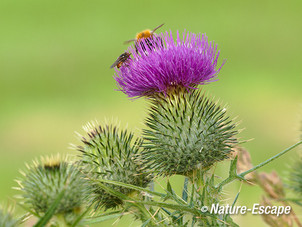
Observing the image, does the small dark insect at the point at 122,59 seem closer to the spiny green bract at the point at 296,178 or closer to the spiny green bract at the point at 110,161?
the spiny green bract at the point at 110,161

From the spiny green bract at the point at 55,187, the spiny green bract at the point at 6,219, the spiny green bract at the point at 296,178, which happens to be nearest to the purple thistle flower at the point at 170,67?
the spiny green bract at the point at 55,187

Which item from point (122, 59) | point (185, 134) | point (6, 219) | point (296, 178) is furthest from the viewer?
point (296, 178)

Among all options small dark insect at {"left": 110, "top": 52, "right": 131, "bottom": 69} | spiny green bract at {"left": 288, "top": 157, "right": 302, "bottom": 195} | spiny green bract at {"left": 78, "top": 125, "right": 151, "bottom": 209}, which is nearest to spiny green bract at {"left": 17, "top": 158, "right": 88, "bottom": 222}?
spiny green bract at {"left": 78, "top": 125, "right": 151, "bottom": 209}

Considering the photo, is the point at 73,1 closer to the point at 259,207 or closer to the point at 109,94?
the point at 109,94

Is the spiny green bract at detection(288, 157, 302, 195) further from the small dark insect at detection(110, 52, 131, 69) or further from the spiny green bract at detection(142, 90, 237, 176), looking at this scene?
the small dark insect at detection(110, 52, 131, 69)

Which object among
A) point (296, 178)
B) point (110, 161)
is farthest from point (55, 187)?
point (296, 178)

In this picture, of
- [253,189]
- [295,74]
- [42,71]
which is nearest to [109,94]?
[42,71]

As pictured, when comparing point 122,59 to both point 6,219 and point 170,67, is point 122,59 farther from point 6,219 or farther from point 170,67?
point 6,219
